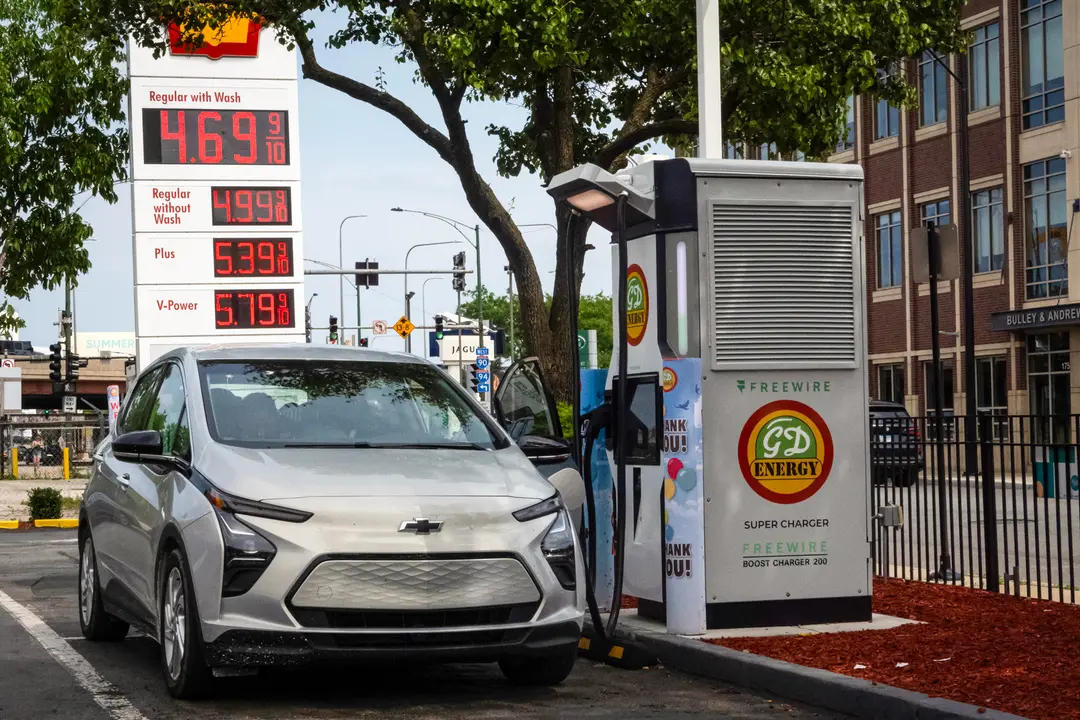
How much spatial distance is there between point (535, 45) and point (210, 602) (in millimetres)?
12387

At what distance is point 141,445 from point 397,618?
1855 mm

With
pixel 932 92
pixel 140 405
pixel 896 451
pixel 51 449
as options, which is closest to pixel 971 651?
pixel 896 451

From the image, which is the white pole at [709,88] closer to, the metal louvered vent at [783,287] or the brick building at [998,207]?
the metal louvered vent at [783,287]

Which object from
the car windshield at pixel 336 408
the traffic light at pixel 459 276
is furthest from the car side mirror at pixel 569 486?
the traffic light at pixel 459 276

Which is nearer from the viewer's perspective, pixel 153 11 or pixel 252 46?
pixel 153 11

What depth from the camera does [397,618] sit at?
762cm

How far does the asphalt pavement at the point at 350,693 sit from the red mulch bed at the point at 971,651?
542 millimetres

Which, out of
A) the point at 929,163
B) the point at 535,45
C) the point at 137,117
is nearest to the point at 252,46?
the point at 137,117

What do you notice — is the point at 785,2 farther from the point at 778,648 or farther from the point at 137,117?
the point at 778,648

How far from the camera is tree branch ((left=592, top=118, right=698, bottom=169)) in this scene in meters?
20.9

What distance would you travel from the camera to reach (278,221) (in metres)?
26.1

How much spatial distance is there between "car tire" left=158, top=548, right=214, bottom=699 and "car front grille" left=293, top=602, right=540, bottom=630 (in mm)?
593

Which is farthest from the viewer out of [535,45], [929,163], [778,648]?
[929,163]

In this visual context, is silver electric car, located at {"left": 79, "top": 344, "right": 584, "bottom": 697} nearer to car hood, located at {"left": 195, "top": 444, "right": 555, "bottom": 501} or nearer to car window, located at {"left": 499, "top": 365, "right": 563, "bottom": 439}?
car hood, located at {"left": 195, "top": 444, "right": 555, "bottom": 501}
